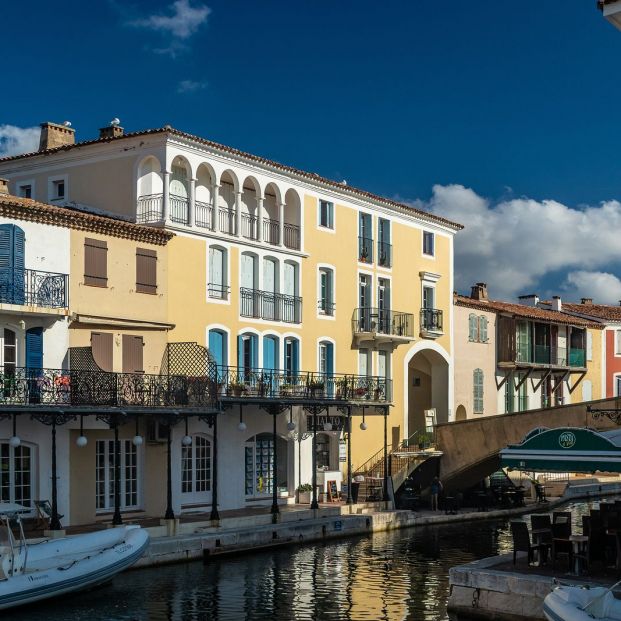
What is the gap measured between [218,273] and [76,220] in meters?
7.23

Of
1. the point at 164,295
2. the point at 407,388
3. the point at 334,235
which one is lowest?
the point at 407,388

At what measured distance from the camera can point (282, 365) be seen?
4278cm

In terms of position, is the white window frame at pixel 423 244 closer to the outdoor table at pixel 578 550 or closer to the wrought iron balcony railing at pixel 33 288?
the wrought iron balcony railing at pixel 33 288

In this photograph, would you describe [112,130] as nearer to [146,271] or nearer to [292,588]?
[146,271]

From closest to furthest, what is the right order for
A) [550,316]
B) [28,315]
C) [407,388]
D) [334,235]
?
[28,315] < [334,235] < [407,388] < [550,316]

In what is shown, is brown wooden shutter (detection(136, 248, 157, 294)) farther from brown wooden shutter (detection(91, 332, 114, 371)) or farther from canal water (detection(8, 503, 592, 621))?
canal water (detection(8, 503, 592, 621))

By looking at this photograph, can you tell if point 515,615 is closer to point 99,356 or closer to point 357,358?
point 99,356

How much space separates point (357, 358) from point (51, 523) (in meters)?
19.7

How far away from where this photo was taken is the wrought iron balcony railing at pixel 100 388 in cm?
3089

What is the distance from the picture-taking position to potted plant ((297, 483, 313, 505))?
42.6 metres

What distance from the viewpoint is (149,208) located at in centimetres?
3850

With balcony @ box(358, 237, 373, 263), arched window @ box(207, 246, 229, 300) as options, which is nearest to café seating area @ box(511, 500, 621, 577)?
arched window @ box(207, 246, 229, 300)

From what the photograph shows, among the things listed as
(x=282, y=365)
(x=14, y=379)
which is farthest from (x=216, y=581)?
(x=282, y=365)

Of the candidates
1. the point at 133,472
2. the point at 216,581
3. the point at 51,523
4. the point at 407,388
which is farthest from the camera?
the point at 407,388
